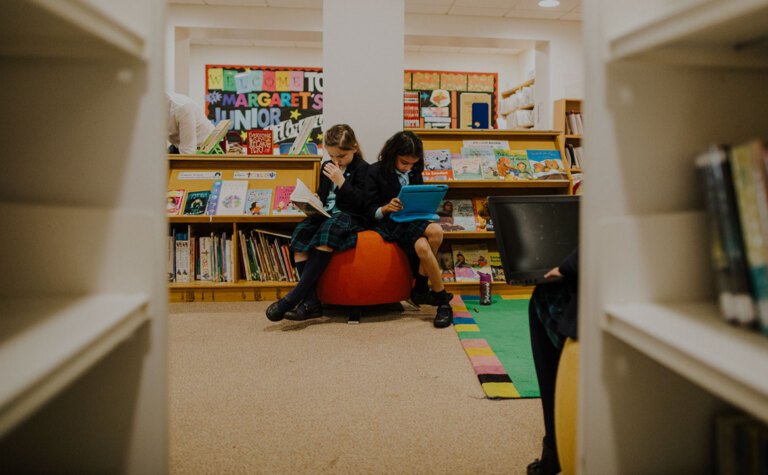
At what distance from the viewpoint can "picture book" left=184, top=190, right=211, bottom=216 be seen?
3518 mm

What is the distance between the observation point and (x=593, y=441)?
81 cm

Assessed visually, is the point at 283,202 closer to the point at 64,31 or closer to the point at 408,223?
the point at 408,223

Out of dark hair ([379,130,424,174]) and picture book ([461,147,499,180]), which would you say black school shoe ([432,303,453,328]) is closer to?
dark hair ([379,130,424,174])

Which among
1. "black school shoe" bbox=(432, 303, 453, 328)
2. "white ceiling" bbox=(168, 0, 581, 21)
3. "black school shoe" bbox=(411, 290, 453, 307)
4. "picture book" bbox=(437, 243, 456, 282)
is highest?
"white ceiling" bbox=(168, 0, 581, 21)

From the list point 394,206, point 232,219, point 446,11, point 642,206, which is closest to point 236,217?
point 232,219

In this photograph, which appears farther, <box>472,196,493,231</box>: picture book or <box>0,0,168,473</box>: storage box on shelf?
<box>472,196,493,231</box>: picture book

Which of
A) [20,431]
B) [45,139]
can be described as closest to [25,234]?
[45,139]

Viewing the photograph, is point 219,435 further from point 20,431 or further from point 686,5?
point 686,5

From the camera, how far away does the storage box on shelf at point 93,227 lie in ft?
2.64

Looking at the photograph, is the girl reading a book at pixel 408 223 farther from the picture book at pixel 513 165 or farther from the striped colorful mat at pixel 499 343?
the picture book at pixel 513 165

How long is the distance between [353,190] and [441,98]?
5422 millimetres

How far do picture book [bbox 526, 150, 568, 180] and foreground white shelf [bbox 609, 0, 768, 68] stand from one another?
10.1 feet

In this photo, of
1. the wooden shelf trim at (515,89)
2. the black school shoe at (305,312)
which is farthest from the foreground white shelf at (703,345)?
the wooden shelf trim at (515,89)

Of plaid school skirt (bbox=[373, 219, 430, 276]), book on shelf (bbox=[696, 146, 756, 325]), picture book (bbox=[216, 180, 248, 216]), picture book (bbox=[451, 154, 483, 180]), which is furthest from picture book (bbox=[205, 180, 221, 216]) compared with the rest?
book on shelf (bbox=[696, 146, 756, 325])
